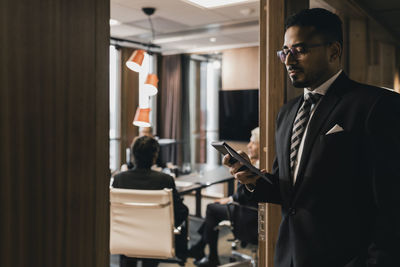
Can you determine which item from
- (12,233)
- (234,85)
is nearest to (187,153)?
(234,85)

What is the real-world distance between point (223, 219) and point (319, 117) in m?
2.52

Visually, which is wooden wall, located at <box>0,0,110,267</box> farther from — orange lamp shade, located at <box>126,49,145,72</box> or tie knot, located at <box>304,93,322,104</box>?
orange lamp shade, located at <box>126,49,145,72</box>

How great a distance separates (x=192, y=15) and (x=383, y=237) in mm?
3920

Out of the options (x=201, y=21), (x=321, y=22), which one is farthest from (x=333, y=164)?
(x=201, y=21)

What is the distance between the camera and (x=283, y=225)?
1.27 metres

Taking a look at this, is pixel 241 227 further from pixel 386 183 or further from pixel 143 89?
pixel 386 183

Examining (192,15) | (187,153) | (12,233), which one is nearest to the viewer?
(12,233)

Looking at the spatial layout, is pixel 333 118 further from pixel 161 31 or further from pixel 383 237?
pixel 161 31

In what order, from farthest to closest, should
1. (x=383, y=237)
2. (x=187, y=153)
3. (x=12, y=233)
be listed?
(x=187, y=153) → (x=383, y=237) → (x=12, y=233)

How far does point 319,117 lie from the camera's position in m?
1.19

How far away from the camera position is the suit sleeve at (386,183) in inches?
39.6

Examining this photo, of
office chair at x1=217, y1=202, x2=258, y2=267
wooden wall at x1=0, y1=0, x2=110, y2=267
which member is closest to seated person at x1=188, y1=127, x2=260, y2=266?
office chair at x1=217, y1=202, x2=258, y2=267

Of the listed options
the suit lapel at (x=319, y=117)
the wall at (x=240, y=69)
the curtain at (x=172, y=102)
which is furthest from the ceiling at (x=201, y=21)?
the suit lapel at (x=319, y=117)

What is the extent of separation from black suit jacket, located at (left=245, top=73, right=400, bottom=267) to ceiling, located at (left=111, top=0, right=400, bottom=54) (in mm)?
1762
